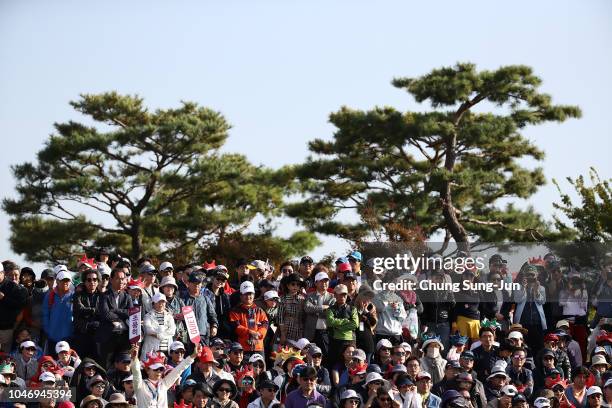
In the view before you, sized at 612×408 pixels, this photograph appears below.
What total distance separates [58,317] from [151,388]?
2.16 metres

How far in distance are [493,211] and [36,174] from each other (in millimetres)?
13823

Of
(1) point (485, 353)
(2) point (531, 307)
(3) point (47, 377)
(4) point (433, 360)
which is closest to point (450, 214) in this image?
(2) point (531, 307)

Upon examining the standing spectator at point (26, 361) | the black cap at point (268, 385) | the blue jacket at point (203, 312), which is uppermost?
the blue jacket at point (203, 312)

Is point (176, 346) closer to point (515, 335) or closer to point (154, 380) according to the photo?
point (154, 380)

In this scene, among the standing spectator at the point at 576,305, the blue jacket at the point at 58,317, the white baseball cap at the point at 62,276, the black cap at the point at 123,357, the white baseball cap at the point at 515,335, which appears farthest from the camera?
the standing spectator at the point at 576,305

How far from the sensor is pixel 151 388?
15680 millimetres

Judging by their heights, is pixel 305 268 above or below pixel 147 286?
above

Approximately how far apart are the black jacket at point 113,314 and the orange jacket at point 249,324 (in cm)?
152

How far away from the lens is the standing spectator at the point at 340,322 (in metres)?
17.6

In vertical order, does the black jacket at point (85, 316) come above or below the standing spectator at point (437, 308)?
below

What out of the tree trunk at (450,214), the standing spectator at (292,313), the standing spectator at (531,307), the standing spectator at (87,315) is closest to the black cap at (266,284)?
the standing spectator at (292,313)

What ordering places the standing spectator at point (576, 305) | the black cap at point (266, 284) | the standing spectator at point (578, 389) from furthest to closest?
the standing spectator at point (576, 305) → the black cap at point (266, 284) → the standing spectator at point (578, 389)

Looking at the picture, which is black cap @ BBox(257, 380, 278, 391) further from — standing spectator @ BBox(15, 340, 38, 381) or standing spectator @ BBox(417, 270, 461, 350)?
standing spectator @ BBox(417, 270, 461, 350)

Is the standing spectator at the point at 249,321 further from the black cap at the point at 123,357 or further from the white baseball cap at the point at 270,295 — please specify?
the black cap at the point at 123,357
